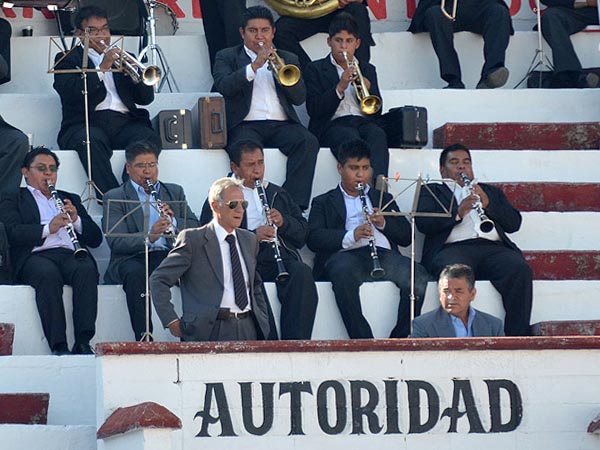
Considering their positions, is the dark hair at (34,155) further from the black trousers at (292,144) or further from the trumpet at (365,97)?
the trumpet at (365,97)

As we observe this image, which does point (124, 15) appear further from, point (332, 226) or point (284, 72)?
point (332, 226)

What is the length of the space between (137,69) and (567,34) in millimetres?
3663

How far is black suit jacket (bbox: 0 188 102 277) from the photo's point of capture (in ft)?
39.9

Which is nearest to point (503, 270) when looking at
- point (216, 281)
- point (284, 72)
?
point (216, 281)

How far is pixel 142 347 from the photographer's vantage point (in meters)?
10.4

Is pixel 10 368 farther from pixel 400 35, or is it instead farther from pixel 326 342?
pixel 400 35

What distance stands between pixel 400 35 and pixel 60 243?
432cm

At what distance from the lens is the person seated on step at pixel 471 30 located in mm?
14977

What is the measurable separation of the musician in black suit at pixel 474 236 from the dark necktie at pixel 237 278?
1571mm

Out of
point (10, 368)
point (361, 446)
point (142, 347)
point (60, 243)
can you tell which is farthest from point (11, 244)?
point (361, 446)

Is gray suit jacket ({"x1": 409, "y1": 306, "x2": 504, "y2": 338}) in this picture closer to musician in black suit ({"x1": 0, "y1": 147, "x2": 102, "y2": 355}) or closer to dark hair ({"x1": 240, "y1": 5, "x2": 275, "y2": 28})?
musician in black suit ({"x1": 0, "y1": 147, "x2": 102, "y2": 355})

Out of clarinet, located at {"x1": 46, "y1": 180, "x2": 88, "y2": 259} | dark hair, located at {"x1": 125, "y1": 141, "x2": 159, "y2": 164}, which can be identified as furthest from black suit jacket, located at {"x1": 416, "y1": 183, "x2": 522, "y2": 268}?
clarinet, located at {"x1": 46, "y1": 180, "x2": 88, "y2": 259}

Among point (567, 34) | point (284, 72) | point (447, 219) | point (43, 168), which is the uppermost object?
point (567, 34)

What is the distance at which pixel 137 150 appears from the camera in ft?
41.8
